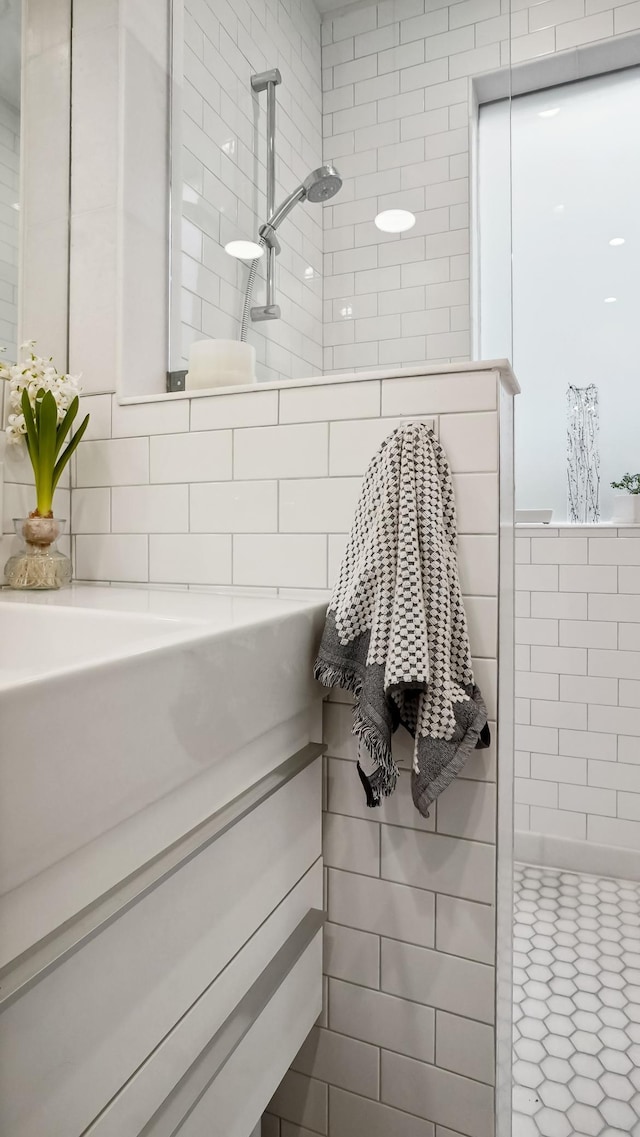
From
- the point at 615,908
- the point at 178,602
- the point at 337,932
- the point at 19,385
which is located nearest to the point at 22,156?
the point at 19,385

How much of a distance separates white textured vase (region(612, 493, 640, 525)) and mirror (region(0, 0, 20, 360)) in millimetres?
1742

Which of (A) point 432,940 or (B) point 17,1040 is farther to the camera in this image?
(A) point 432,940

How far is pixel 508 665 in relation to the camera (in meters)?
0.91

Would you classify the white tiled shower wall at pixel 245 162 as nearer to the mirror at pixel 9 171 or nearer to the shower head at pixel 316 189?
the shower head at pixel 316 189

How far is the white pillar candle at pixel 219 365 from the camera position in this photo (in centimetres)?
118

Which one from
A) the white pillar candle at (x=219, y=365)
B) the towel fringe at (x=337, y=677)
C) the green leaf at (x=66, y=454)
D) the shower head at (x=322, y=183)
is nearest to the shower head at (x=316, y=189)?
the shower head at (x=322, y=183)

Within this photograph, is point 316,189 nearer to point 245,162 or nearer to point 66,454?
point 245,162

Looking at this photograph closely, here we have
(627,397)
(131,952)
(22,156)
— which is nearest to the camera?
(131,952)

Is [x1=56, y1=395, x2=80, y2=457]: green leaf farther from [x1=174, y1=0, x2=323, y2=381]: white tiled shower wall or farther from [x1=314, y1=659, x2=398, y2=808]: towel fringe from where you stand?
[x1=314, y1=659, x2=398, y2=808]: towel fringe

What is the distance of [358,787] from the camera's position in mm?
969

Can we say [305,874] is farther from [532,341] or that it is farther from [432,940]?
[532,341]

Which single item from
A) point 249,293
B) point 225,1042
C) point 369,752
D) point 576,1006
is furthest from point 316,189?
point 576,1006

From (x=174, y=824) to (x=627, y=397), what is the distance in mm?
1983

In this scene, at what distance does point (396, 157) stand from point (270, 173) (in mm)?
288
